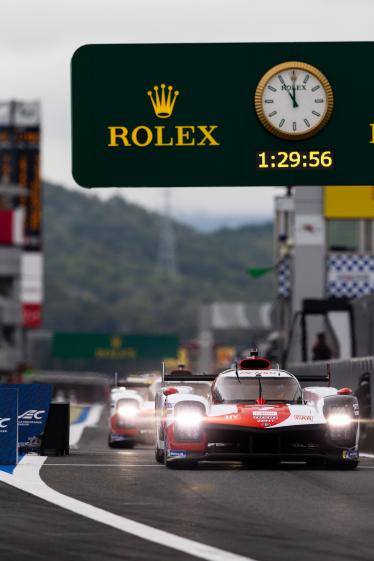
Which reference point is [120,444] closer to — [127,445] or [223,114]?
[127,445]

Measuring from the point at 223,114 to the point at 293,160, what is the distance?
4.27 feet

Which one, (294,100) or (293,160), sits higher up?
(294,100)

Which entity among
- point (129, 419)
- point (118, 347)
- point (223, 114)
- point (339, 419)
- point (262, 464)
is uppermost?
point (223, 114)

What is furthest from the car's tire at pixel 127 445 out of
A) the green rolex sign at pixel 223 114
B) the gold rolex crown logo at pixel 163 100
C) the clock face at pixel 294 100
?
the clock face at pixel 294 100

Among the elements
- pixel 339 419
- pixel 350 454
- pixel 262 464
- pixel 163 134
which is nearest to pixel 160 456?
pixel 262 464

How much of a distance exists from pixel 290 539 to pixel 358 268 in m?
52.8

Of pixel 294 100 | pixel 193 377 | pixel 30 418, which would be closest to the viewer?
pixel 193 377

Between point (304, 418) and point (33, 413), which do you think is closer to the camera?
point (304, 418)

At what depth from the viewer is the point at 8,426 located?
18.3 m

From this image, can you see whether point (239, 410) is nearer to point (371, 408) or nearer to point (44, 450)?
point (44, 450)

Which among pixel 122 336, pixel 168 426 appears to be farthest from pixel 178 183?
pixel 122 336

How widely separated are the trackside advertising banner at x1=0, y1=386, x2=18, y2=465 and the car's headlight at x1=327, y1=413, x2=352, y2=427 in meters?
3.58

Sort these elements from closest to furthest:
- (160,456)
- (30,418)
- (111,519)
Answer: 1. (111,519)
2. (160,456)
3. (30,418)

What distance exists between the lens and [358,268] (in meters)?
63.0
